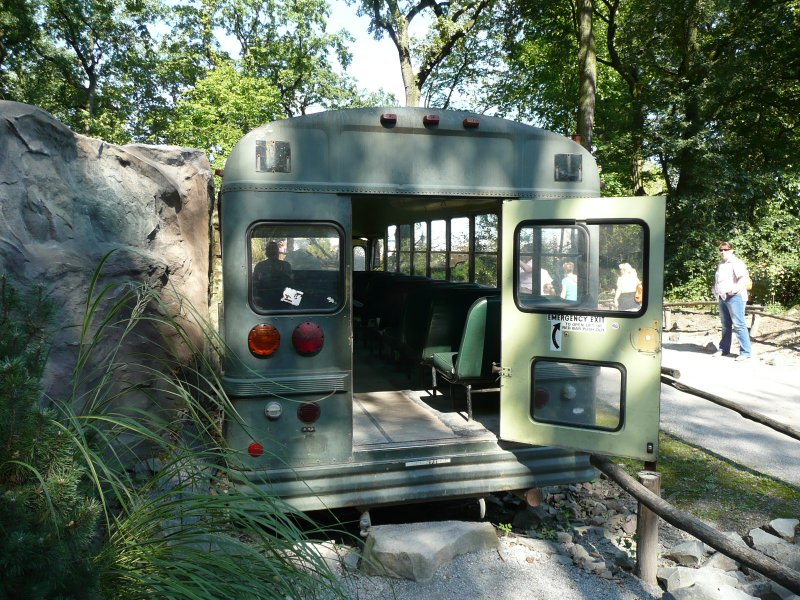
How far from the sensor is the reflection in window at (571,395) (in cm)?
454

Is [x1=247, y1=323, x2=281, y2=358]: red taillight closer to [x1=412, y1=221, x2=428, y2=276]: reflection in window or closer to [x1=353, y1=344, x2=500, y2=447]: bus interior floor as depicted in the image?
[x1=353, y1=344, x2=500, y2=447]: bus interior floor

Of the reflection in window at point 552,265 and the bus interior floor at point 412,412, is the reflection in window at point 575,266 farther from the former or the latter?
the bus interior floor at point 412,412

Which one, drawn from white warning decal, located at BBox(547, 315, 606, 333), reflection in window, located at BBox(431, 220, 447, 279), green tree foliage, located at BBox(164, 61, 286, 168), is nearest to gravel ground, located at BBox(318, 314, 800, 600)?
white warning decal, located at BBox(547, 315, 606, 333)

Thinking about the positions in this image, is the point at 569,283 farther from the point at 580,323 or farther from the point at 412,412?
the point at 412,412

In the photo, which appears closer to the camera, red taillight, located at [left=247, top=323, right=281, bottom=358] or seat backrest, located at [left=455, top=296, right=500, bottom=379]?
red taillight, located at [left=247, top=323, right=281, bottom=358]

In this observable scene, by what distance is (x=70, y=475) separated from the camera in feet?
6.03

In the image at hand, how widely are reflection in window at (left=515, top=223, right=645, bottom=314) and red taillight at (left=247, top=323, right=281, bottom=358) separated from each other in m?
1.66

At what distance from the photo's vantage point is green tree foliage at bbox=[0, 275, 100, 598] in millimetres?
1604

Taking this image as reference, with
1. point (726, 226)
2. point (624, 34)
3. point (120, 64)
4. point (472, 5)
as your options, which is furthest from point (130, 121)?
point (726, 226)

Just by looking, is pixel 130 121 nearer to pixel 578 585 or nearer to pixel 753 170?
pixel 753 170

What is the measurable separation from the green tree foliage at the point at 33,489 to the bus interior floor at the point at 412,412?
9.00 feet

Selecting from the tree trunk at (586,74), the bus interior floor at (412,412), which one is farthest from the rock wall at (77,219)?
the tree trunk at (586,74)

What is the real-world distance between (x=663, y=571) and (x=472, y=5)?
1973 cm

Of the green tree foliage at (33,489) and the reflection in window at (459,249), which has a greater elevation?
the reflection in window at (459,249)
